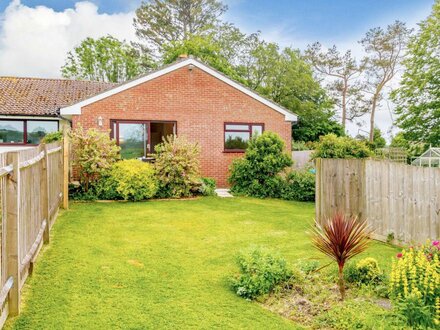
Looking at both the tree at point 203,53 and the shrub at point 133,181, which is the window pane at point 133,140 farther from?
the tree at point 203,53

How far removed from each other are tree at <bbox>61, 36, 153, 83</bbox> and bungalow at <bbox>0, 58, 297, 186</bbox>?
65.7 ft

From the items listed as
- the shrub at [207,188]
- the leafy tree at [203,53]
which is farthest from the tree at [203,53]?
the shrub at [207,188]

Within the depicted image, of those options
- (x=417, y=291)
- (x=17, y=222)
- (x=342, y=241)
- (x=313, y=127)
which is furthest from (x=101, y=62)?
(x=417, y=291)

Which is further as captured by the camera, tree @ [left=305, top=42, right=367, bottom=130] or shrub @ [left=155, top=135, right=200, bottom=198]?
tree @ [left=305, top=42, right=367, bottom=130]

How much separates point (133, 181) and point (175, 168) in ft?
4.67

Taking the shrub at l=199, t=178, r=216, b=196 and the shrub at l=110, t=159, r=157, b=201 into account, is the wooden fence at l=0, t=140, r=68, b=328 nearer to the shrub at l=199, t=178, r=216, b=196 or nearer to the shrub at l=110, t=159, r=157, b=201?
the shrub at l=110, t=159, r=157, b=201

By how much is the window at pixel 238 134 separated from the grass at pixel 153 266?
6.01 metres

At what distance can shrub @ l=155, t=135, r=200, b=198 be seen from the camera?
1307cm

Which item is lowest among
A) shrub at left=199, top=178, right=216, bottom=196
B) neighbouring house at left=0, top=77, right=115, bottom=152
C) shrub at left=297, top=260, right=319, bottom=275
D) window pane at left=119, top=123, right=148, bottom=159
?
shrub at left=297, top=260, right=319, bottom=275

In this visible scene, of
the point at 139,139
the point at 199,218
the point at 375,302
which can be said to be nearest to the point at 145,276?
the point at 375,302

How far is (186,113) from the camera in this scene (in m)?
16.1

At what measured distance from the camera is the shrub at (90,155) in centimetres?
1252

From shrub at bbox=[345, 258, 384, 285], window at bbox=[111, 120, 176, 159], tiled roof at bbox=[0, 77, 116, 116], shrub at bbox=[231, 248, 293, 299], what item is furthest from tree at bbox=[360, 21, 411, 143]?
shrub at bbox=[231, 248, 293, 299]

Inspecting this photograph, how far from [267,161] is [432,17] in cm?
1927
